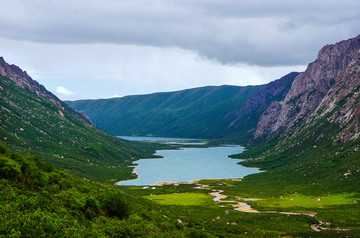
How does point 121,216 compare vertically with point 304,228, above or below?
above

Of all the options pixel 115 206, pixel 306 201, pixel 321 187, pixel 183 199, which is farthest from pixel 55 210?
pixel 321 187

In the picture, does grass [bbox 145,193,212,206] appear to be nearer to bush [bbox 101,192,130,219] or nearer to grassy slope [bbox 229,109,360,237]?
grassy slope [bbox 229,109,360,237]

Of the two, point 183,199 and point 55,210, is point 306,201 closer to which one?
point 183,199

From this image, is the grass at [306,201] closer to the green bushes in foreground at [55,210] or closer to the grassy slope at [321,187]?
the grassy slope at [321,187]

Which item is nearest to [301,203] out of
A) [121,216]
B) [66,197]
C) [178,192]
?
[178,192]

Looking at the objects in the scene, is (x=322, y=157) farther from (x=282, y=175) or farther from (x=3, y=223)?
(x=3, y=223)

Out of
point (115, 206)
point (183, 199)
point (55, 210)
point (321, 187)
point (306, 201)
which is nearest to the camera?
point (55, 210)

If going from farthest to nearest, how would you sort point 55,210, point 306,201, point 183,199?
point 183,199
point 306,201
point 55,210

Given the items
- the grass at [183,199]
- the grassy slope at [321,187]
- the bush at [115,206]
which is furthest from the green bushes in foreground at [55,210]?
the grass at [183,199]
